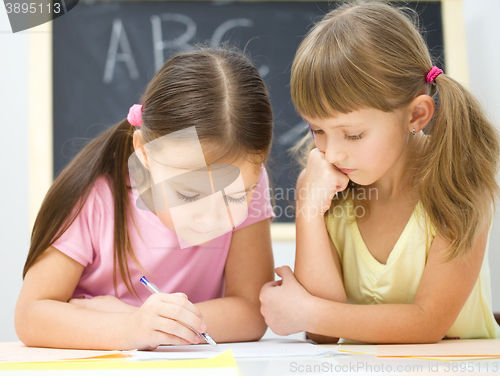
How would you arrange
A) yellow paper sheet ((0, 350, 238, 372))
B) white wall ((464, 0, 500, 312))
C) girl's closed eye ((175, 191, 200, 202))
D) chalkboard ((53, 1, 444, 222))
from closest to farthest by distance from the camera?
yellow paper sheet ((0, 350, 238, 372)) < girl's closed eye ((175, 191, 200, 202)) < white wall ((464, 0, 500, 312)) < chalkboard ((53, 1, 444, 222))

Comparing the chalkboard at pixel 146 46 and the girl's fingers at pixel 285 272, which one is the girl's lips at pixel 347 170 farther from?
the chalkboard at pixel 146 46

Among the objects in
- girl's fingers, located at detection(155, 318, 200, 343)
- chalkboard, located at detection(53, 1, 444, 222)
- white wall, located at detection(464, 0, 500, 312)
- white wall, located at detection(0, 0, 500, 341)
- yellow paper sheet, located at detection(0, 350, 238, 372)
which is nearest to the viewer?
yellow paper sheet, located at detection(0, 350, 238, 372)

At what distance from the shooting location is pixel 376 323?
2.05 ft

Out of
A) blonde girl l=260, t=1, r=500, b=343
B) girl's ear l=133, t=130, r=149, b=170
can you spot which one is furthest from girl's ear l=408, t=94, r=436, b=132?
girl's ear l=133, t=130, r=149, b=170

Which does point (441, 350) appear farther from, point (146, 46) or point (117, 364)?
point (146, 46)

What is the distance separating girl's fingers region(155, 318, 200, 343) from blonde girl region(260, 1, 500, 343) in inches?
6.0

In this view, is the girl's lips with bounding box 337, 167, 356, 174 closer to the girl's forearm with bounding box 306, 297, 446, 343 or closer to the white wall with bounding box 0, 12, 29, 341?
the girl's forearm with bounding box 306, 297, 446, 343

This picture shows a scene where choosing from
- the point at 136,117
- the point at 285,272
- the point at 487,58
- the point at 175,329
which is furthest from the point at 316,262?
the point at 487,58

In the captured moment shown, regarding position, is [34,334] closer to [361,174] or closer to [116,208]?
[116,208]

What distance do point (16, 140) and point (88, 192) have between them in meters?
0.81

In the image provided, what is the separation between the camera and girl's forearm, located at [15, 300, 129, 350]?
23.2 inches

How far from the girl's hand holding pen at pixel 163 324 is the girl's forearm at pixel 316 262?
0.68 feet

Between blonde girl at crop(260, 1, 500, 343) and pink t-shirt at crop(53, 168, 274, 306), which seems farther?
pink t-shirt at crop(53, 168, 274, 306)

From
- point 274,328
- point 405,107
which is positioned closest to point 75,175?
point 274,328
